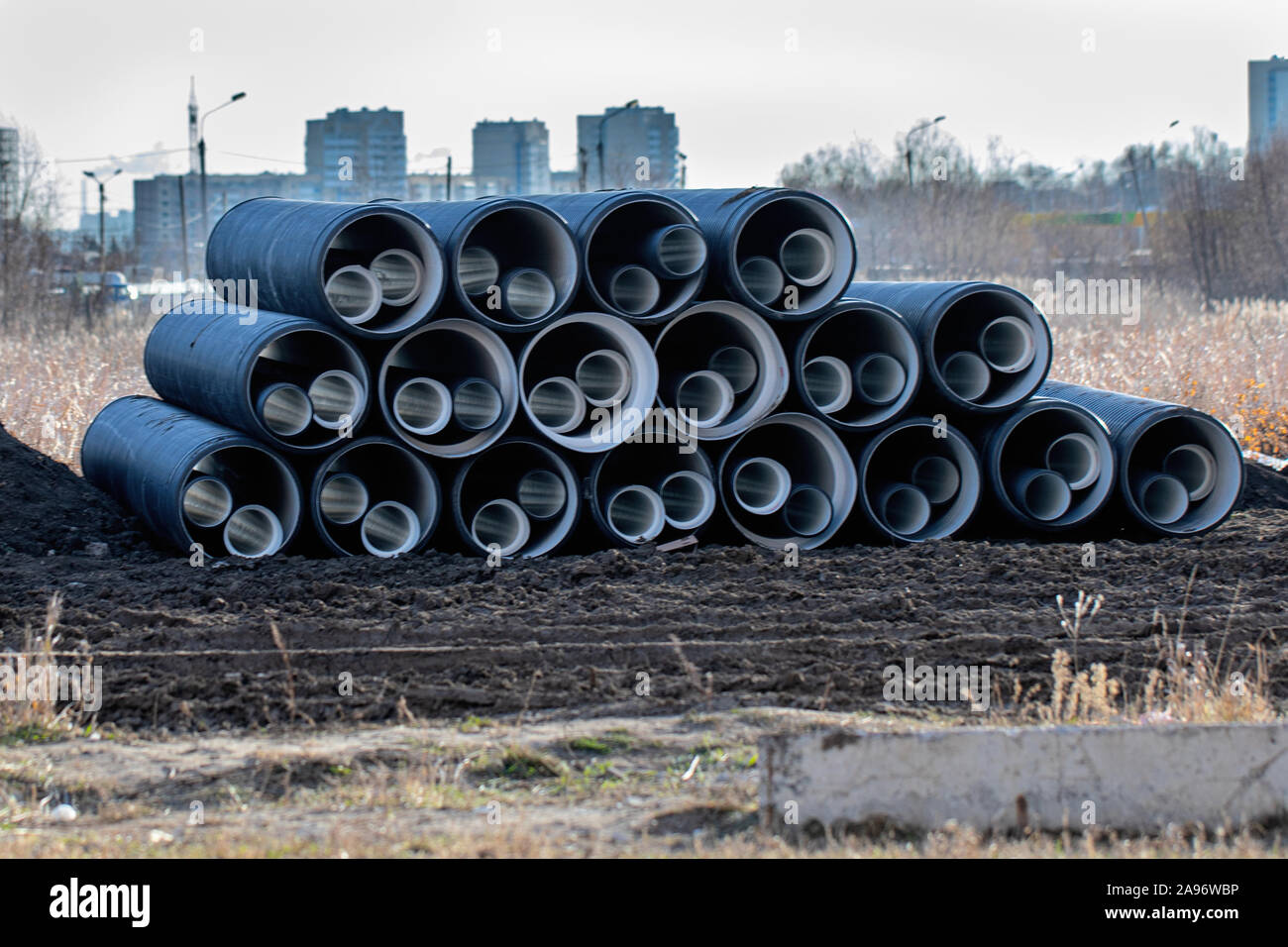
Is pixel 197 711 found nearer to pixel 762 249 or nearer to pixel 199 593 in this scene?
pixel 199 593

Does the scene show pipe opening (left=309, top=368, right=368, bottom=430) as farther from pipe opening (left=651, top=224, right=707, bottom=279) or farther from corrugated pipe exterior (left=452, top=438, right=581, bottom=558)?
pipe opening (left=651, top=224, right=707, bottom=279)

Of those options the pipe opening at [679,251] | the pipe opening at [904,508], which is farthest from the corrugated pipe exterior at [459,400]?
the pipe opening at [904,508]

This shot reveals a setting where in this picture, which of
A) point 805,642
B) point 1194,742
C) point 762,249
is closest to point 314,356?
A: point 762,249

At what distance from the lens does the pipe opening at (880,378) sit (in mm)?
10367

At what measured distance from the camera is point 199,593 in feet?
26.9

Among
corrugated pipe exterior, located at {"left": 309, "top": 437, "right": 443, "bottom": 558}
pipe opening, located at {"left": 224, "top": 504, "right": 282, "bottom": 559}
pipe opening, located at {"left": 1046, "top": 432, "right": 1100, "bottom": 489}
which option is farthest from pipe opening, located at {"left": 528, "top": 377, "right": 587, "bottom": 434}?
pipe opening, located at {"left": 1046, "top": 432, "right": 1100, "bottom": 489}

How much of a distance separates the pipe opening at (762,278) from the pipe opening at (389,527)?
9.42 feet

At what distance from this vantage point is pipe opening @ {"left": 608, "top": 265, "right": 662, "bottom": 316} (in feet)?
32.7

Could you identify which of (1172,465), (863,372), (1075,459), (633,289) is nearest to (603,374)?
(633,289)

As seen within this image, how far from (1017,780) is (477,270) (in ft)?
19.8

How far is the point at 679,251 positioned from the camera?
998 centimetres

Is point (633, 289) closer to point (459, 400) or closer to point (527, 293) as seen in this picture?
point (527, 293)

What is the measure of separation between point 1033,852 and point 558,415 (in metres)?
5.89
